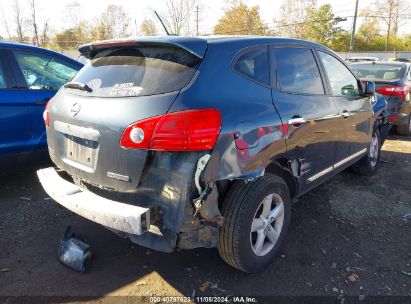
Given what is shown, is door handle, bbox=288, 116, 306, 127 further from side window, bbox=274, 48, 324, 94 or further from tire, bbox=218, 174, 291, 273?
tire, bbox=218, 174, 291, 273

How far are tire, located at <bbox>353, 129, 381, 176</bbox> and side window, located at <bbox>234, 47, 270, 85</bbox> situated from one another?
2.65 m

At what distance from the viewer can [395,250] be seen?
3.24m

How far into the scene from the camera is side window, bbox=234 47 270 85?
105 inches

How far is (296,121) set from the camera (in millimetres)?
2963

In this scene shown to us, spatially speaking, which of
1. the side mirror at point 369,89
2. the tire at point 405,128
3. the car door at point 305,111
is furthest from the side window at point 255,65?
the tire at point 405,128

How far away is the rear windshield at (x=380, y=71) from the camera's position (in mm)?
7562

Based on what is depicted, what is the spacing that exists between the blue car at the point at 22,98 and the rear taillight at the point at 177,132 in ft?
7.88

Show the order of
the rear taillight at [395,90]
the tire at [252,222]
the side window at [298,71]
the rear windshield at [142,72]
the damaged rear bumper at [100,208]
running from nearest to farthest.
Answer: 1. the damaged rear bumper at [100,208]
2. the rear windshield at [142,72]
3. the tire at [252,222]
4. the side window at [298,71]
5. the rear taillight at [395,90]

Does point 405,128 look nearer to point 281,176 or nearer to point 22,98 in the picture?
point 281,176

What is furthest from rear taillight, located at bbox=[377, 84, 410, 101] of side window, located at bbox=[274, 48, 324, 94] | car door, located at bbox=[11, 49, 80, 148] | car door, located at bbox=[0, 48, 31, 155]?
car door, located at bbox=[0, 48, 31, 155]

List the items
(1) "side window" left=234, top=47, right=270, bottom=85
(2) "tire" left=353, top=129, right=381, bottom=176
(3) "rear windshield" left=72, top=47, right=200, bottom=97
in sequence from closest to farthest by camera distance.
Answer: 1. (3) "rear windshield" left=72, top=47, right=200, bottom=97
2. (1) "side window" left=234, top=47, right=270, bottom=85
3. (2) "tire" left=353, top=129, right=381, bottom=176

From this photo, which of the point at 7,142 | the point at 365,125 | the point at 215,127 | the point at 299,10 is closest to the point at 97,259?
the point at 215,127

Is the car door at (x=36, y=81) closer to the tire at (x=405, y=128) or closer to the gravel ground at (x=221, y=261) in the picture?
the gravel ground at (x=221, y=261)

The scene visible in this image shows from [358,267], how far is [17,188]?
12.9 ft
